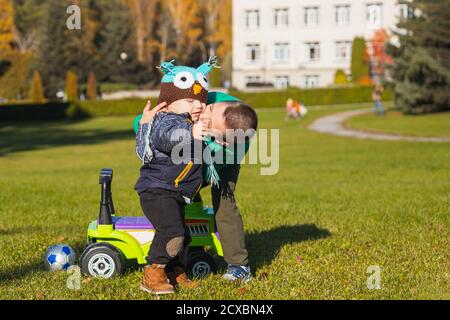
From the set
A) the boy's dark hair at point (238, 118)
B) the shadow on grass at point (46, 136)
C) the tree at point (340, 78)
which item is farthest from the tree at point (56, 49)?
the boy's dark hair at point (238, 118)

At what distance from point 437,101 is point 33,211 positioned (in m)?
32.6

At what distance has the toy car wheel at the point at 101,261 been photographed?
20.1ft

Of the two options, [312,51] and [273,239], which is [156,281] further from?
[312,51]

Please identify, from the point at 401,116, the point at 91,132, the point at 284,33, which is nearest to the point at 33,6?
the point at 284,33

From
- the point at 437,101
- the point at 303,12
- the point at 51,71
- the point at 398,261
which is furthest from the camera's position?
the point at 303,12

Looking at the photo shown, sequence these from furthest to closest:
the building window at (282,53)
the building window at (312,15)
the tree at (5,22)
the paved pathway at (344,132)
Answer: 1. the building window at (282,53)
2. the building window at (312,15)
3. the tree at (5,22)
4. the paved pathway at (344,132)

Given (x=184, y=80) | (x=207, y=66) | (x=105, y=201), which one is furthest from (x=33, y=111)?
(x=184, y=80)

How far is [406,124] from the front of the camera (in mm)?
35812

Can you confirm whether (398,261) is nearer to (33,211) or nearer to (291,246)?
(291,246)

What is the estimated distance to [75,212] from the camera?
10328mm

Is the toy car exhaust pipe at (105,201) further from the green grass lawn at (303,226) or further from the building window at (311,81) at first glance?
the building window at (311,81)

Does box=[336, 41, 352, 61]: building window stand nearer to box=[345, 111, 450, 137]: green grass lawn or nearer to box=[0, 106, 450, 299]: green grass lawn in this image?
box=[345, 111, 450, 137]: green grass lawn

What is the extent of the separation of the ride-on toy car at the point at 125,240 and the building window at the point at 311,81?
80392 millimetres

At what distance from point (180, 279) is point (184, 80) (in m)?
1.48
